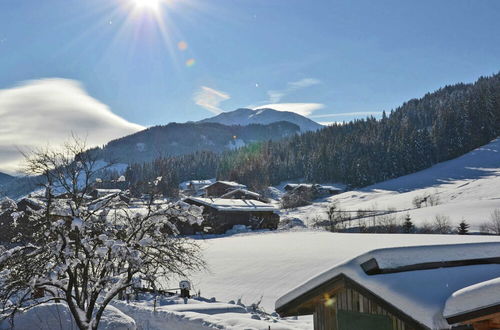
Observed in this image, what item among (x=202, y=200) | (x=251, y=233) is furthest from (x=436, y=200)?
(x=202, y=200)

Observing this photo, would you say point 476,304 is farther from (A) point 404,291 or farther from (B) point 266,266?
(B) point 266,266

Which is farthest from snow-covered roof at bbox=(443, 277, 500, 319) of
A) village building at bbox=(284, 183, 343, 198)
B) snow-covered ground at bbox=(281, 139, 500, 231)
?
village building at bbox=(284, 183, 343, 198)

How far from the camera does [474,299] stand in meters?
4.31

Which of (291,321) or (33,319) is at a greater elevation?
(33,319)

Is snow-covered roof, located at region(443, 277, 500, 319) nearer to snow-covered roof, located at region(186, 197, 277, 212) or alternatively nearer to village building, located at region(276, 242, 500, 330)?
village building, located at region(276, 242, 500, 330)

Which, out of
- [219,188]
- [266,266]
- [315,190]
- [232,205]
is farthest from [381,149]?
[266,266]

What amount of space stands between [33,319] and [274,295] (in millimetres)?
12193

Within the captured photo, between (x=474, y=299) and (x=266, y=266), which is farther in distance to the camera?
(x=266, y=266)

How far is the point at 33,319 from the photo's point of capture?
12.4 m

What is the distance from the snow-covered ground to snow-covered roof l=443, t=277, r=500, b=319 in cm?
4833

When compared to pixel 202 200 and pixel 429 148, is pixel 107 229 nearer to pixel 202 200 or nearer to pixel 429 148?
pixel 202 200

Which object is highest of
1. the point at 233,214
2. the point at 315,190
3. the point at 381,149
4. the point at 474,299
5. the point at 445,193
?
the point at 381,149

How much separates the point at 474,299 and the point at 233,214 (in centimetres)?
5803

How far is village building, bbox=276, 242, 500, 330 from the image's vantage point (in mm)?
4748
